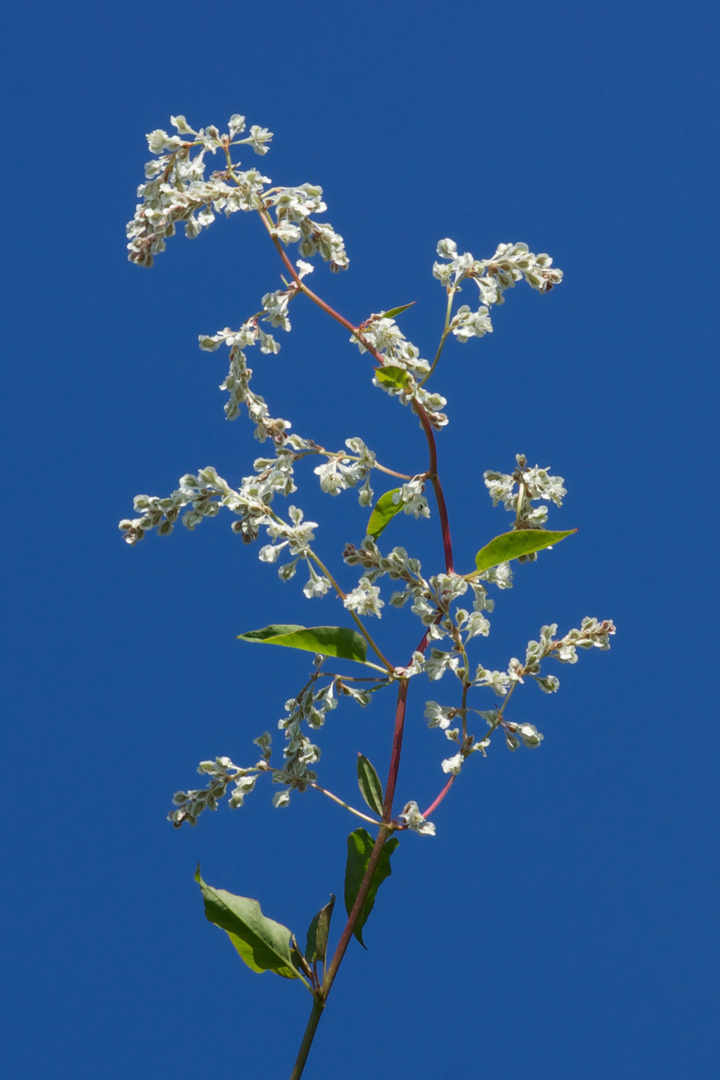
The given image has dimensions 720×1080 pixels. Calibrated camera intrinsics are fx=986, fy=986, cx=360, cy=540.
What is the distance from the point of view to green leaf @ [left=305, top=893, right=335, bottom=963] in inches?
45.9

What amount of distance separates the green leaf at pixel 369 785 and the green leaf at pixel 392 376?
0.44m

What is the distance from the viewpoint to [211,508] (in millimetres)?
1062

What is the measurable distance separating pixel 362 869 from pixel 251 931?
5.8 inches

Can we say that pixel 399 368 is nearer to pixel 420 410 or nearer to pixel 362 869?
pixel 420 410

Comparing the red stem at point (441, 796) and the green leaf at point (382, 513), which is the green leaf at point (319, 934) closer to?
the red stem at point (441, 796)

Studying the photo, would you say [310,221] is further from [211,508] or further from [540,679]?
[540,679]

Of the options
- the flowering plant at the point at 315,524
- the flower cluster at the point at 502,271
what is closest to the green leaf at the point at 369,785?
the flowering plant at the point at 315,524

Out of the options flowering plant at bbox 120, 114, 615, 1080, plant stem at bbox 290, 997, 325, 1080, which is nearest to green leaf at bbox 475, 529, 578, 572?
flowering plant at bbox 120, 114, 615, 1080

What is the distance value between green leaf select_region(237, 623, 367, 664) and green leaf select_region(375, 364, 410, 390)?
27cm

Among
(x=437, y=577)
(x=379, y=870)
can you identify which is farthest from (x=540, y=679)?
(x=379, y=870)

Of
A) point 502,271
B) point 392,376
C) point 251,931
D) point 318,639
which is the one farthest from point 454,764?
point 502,271

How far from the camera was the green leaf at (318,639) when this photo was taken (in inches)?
41.6

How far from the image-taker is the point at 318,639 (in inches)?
42.4

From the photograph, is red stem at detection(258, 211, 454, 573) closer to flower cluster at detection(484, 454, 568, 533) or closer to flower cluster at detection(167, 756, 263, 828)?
flower cluster at detection(484, 454, 568, 533)
